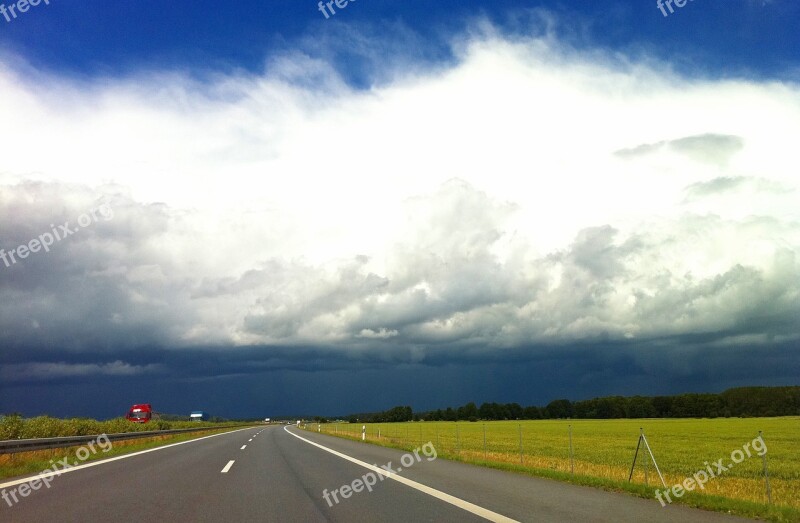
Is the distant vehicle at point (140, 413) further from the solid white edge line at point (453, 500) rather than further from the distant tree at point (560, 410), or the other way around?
the distant tree at point (560, 410)

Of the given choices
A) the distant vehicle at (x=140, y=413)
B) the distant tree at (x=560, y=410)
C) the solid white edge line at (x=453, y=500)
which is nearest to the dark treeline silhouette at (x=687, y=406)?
the distant tree at (x=560, y=410)

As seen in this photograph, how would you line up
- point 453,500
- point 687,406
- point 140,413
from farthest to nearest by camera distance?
point 687,406, point 140,413, point 453,500

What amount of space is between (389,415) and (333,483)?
631 feet

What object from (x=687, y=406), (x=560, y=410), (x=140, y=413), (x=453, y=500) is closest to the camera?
(x=453, y=500)

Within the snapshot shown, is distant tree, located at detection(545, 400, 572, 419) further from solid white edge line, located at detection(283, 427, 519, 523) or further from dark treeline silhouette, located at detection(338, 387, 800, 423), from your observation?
solid white edge line, located at detection(283, 427, 519, 523)

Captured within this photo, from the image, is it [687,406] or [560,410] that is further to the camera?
[560,410]

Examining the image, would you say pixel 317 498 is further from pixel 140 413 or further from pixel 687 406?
pixel 687 406

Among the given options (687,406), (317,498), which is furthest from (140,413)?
(687,406)

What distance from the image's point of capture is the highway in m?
8.85

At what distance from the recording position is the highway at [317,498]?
8.85 meters

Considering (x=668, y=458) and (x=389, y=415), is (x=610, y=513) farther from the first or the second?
(x=389, y=415)

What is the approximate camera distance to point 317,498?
10633 mm

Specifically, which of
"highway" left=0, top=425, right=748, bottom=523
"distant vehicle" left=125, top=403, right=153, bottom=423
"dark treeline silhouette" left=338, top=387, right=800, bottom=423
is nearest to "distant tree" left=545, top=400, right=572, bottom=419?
"dark treeline silhouette" left=338, top=387, right=800, bottom=423

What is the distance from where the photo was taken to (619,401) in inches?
6029
